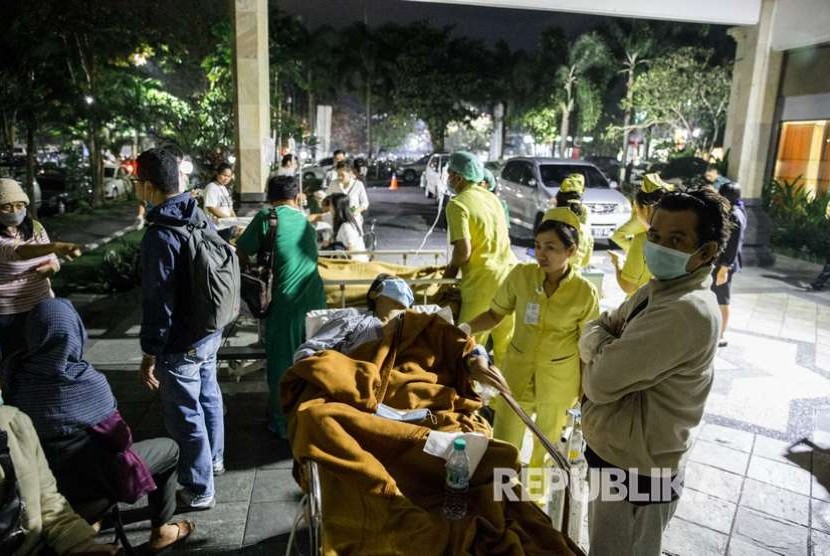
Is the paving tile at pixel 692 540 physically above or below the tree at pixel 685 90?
below

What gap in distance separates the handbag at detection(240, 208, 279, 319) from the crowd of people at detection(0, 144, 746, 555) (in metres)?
0.02

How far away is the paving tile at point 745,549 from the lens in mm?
3338

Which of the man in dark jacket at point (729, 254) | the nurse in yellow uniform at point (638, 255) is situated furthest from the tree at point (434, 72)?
the nurse in yellow uniform at point (638, 255)

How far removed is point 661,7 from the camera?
1016 cm

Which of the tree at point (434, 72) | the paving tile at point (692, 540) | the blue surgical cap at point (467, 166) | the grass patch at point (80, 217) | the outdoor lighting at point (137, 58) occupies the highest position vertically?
the tree at point (434, 72)

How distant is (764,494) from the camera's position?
3.93 meters

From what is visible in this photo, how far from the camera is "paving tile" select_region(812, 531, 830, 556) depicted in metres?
3.37

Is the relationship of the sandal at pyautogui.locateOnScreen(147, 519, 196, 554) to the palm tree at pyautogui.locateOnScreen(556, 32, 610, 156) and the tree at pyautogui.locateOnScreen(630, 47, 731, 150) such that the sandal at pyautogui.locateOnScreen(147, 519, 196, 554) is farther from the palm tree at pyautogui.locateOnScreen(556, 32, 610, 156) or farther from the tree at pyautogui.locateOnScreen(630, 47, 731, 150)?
the palm tree at pyautogui.locateOnScreen(556, 32, 610, 156)

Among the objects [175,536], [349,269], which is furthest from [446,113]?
[175,536]

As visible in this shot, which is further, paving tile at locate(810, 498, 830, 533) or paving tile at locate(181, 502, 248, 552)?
paving tile at locate(810, 498, 830, 533)

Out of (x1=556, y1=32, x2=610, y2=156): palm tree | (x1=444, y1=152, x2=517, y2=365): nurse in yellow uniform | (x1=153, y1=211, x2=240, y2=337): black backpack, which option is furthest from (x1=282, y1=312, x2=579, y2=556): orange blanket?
(x1=556, y1=32, x2=610, y2=156): palm tree

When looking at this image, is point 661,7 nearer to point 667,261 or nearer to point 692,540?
point 692,540

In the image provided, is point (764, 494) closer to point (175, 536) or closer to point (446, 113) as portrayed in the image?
point (175, 536)

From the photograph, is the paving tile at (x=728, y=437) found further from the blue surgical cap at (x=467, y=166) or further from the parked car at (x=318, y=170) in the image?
the parked car at (x=318, y=170)
